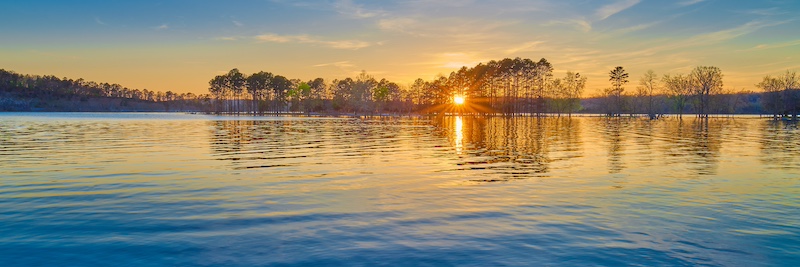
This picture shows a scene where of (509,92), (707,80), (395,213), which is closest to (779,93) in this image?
(707,80)

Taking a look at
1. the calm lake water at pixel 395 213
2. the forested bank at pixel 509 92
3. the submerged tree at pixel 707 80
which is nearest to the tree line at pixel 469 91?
the forested bank at pixel 509 92

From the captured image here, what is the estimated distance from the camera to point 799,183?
16219 millimetres

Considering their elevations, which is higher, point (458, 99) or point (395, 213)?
point (458, 99)

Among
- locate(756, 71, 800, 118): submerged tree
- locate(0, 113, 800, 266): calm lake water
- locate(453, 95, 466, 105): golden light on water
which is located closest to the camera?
locate(0, 113, 800, 266): calm lake water

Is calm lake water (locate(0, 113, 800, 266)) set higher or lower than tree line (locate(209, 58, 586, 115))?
lower

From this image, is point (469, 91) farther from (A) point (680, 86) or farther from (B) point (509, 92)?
(A) point (680, 86)

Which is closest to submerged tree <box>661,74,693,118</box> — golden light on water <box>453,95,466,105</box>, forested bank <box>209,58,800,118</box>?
forested bank <box>209,58,800,118</box>

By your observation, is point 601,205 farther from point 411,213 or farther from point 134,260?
point 134,260

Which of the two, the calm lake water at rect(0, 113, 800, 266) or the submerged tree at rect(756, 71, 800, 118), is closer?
the calm lake water at rect(0, 113, 800, 266)

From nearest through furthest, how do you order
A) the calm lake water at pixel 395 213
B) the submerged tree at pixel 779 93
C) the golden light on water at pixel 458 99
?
the calm lake water at pixel 395 213 < the submerged tree at pixel 779 93 < the golden light on water at pixel 458 99

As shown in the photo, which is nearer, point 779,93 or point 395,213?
point 395,213

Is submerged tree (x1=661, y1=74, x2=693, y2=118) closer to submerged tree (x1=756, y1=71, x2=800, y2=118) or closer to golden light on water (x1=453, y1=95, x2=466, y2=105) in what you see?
submerged tree (x1=756, y1=71, x2=800, y2=118)

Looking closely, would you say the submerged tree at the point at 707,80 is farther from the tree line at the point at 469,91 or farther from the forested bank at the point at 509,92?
the tree line at the point at 469,91

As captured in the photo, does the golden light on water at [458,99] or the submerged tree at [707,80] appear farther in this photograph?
the golden light on water at [458,99]
